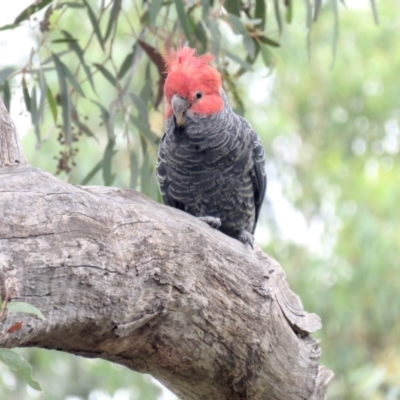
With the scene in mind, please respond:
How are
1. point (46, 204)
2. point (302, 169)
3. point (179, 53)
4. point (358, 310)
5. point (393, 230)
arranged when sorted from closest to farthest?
point (46, 204) → point (179, 53) → point (393, 230) → point (358, 310) → point (302, 169)

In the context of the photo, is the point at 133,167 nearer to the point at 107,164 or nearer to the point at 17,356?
the point at 107,164

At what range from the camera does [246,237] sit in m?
2.95

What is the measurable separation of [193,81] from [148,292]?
107cm

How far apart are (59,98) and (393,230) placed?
375 centimetres

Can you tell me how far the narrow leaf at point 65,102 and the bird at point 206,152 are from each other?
1.40 ft

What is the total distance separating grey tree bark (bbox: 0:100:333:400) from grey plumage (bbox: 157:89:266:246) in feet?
1.81

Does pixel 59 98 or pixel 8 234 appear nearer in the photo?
pixel 8 234

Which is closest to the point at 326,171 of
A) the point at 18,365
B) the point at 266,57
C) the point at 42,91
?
the point at 266,57

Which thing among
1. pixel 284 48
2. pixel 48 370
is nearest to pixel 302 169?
pixel 284 48

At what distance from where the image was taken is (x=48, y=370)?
637 centimetres

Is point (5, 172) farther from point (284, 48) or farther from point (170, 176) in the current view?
point (284, 48)

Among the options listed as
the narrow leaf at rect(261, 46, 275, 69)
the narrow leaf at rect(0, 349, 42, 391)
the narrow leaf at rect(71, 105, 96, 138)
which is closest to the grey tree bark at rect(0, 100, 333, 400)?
the narrow leaf at rect(0, 349, 42, 391)

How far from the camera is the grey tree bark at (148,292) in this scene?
1809 millimetres

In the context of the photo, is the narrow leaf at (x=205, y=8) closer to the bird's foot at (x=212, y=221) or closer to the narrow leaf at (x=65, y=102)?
the narrow leaf at (x=65, y=102)
